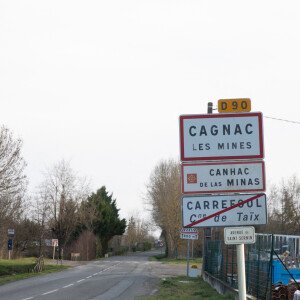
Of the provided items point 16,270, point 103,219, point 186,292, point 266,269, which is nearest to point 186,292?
point 186,292

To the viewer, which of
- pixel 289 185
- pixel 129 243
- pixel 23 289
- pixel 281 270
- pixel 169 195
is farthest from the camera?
pixel 129 243

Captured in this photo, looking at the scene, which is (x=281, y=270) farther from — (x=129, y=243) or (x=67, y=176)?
(x=129, y=243)

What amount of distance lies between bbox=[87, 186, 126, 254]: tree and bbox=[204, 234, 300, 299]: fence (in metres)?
50.3

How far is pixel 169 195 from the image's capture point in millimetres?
58312

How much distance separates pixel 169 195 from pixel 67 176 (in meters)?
11.8

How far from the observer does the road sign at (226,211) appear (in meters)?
5.43

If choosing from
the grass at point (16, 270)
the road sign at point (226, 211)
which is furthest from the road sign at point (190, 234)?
the road sign at point (226, 211)

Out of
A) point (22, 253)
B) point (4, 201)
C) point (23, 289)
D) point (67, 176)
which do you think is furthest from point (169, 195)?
point (23, 289)

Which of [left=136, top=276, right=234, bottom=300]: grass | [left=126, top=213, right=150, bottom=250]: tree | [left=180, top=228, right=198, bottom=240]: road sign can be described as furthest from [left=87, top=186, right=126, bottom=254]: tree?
[left=136, top=276, right=234, bottom=300]: grass

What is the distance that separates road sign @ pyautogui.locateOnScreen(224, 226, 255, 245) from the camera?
5.37 metres

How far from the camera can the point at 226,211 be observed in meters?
5.45

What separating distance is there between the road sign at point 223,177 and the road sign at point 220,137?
86mm

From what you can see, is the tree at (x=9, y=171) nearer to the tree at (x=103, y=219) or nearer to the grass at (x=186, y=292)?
the grass at (x=186, y=292)

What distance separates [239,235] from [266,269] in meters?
7.21
